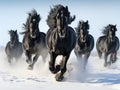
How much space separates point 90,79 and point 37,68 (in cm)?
296

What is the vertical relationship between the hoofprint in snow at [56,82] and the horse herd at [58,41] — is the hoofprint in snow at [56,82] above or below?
below

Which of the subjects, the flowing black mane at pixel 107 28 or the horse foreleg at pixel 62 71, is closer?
the horse foreleg at pixel 62 71

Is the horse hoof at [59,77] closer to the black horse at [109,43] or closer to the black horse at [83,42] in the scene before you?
the black horse at [83,42]

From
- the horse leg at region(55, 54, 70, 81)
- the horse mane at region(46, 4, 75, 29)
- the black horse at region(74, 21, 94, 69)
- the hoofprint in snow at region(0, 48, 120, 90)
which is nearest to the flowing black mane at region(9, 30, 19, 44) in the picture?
the hoofprint in snow at region(0, 48, 120, 90)

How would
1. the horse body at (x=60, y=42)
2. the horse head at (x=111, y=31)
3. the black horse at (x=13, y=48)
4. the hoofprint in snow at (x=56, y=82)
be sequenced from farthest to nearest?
the black horse at (x=13, y=48), the horse head at (x=111, y=31), the horse body at (x=60, y=42), the hoofprint in snow at (x=56, y=82)

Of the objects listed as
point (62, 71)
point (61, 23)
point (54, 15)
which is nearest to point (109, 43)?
point (54, 15)

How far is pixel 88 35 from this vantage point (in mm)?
19562

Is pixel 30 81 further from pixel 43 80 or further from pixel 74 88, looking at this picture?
pixel 74 88

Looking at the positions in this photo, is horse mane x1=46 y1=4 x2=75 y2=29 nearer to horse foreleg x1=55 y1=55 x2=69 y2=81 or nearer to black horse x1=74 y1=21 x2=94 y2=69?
horse foreleg x1=55 y1=55 x2=69 y2=81

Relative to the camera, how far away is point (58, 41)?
14195 millimetres

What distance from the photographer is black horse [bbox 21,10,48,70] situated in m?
17.0

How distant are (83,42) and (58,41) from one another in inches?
209

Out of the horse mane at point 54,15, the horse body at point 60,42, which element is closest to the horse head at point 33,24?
the horse mane at point 54,15

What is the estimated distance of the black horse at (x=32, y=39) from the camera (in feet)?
55.6
